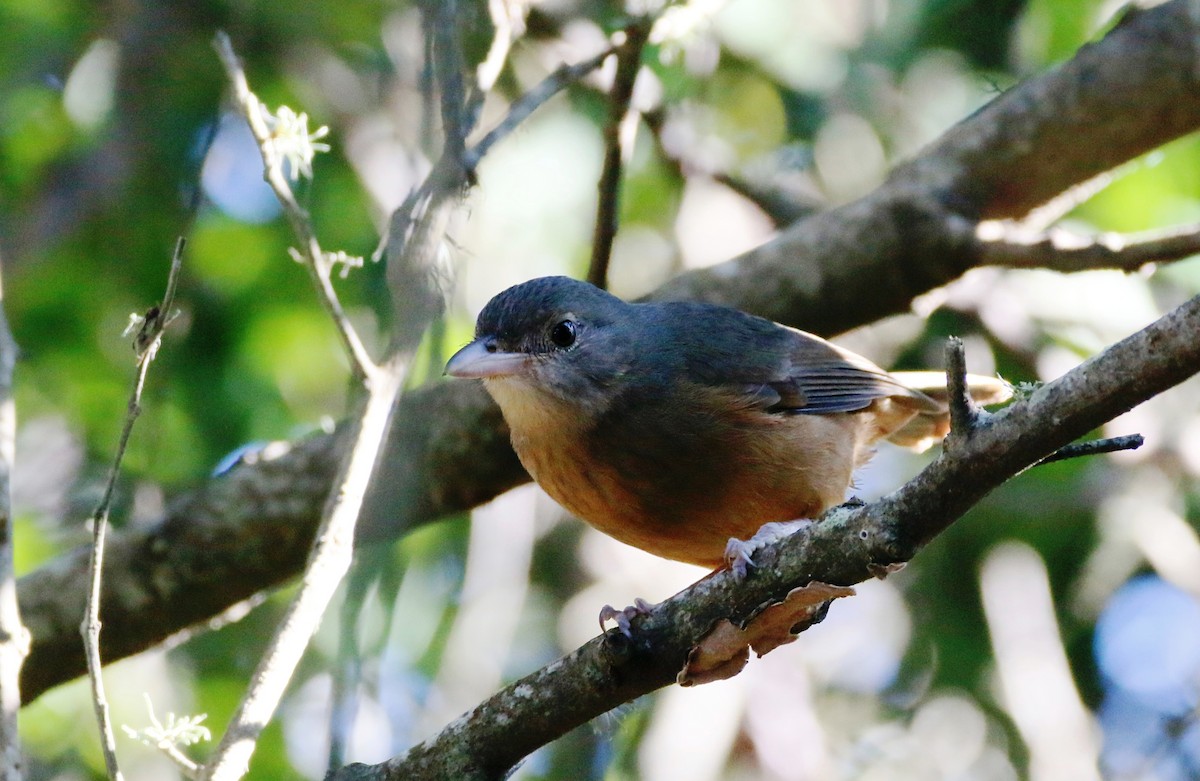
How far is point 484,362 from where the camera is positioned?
163 inches

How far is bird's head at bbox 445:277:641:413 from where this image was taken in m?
4.20

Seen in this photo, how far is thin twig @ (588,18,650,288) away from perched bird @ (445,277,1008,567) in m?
0.24

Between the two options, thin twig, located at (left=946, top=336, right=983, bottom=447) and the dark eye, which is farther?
the dark eye

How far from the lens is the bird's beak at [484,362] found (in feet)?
13.3

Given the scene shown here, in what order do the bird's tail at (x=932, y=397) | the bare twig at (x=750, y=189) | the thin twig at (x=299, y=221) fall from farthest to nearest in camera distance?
the bare twig at (x=750, y=189) < the bird's tail at (x=932, y=397) < the thin twig at (x=299, y=221)

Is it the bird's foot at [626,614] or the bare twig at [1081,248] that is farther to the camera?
the bare twig at [1081,248]

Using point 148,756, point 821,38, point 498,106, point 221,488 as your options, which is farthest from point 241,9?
point 148,756

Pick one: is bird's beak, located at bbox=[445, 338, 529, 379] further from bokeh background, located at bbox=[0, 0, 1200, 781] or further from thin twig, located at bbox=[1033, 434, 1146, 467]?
thin twig, located at bbox=[1033, 434, 1146, 467]

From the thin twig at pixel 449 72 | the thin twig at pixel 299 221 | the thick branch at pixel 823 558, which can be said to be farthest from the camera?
the thin twig at pixel 299 221

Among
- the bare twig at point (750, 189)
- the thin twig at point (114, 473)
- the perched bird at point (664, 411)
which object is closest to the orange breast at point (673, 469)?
the perched bird at point (664, 411)

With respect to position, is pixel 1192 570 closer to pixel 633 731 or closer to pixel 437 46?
pixel 633 731

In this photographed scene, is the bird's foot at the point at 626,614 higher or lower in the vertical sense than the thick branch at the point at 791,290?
lower

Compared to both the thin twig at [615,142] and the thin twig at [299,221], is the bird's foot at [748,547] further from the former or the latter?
the thin twig at [615,142]

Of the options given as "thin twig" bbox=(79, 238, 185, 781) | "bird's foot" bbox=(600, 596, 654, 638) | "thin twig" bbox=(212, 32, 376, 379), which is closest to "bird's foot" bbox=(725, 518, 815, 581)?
"bird's foot" bbox=(600, 596, 654, 638)
